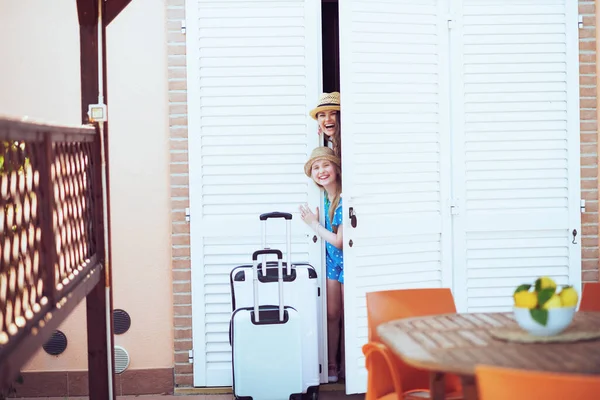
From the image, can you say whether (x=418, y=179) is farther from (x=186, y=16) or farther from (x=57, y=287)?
(x=57, y=287)

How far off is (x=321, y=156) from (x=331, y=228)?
17.7 inches

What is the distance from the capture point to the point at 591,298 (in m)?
3.47

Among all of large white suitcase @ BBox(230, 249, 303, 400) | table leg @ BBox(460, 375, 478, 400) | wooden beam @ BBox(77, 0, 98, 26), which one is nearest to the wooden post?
wooden beam @ BBox(77, 0, 98, 26)

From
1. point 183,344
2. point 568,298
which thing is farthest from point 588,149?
point 183,344

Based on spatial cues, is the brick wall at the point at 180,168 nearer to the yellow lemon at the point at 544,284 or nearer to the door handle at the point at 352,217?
the door handle at the point at 352,217

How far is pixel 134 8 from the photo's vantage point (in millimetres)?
4824

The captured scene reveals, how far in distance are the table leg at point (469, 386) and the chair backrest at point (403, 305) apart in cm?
77

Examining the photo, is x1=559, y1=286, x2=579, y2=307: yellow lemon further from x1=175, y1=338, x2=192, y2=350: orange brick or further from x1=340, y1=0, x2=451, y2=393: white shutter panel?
x1=175, y1=338, x2=192, y2=350: orange brick

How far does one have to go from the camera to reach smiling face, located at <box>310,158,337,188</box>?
4.66 metres

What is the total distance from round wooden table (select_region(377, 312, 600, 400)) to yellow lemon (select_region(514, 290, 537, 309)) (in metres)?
0.13

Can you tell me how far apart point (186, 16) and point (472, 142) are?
1802 mm

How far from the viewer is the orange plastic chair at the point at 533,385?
1.96m

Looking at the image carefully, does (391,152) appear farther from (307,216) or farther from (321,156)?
(307,216)

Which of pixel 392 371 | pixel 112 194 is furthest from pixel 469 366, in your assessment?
pixel 112 194
